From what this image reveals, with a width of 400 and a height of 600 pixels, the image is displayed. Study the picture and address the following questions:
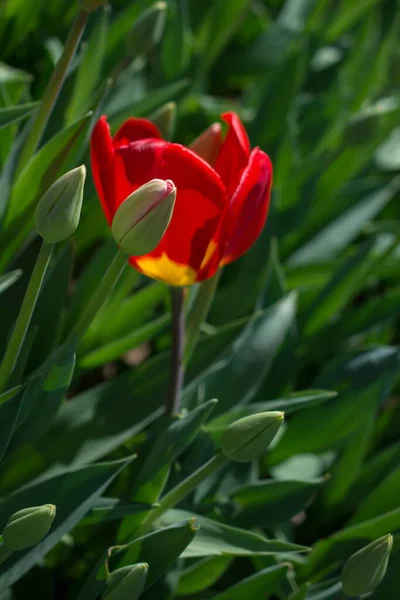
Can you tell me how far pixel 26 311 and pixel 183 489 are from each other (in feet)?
0.69

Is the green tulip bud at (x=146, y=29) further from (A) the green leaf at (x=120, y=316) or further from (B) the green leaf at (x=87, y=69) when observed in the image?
(A) the green leaf at (x=120, y=316)

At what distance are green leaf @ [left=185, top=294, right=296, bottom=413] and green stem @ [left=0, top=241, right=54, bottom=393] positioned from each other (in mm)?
239

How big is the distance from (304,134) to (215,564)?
785mm

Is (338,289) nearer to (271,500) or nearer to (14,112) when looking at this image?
(271,500)

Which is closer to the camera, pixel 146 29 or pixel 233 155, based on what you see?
pixel 233 155

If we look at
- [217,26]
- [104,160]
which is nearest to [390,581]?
[104,160]

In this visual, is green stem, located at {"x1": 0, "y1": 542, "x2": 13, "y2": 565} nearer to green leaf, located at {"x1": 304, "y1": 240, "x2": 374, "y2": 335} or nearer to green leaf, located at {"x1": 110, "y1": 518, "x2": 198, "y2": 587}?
green leaf, located at {"x1": 110, "y1": 518, "x2": 198, "y2": 587}

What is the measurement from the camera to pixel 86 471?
784 mm

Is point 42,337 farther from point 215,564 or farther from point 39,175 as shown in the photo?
point 215,564

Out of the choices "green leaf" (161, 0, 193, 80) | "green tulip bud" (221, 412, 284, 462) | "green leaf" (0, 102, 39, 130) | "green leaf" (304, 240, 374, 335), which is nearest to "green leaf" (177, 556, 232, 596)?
"green tulip bud" (221, 412, 284, 462)

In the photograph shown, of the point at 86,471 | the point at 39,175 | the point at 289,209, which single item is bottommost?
the point at 289,209

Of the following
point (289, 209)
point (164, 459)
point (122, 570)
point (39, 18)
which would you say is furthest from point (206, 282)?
point (39, 18)

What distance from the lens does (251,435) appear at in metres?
0.70

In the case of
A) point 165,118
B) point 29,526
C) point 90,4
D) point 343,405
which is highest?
point 90,4
